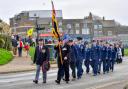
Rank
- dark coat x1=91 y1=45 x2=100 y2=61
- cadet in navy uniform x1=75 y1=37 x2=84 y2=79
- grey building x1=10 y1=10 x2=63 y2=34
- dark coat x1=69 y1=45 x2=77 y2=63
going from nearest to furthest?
1. dark coat x1=69 y1=45 x2=77 y2=63
2. cadet in navy uniform x1=75 y1=37 x2=84 y2=79
3. dark coat x1=91 y1=45 x2=100 y2=61
4. grey building x1=10 y1=10 x2=63 y2=34

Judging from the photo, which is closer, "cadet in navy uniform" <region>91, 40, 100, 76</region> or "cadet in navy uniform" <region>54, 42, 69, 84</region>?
"cadet in navy uniform" <region>54, 42, 69, 84</region>

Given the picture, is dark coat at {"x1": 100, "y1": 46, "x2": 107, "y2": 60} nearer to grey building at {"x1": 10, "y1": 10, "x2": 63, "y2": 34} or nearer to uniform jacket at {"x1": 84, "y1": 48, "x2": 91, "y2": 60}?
uniform jacket at {"x1": 84, "y1": 48, "x2": 91, "y2": 60}

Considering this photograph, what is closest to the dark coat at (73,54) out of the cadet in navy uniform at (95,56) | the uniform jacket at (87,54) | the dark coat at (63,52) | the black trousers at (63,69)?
the dark coat at (63,52)

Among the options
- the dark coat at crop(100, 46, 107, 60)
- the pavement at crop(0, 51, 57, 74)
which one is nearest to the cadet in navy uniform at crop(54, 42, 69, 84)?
the dark coat at crop(100, 46, 107, 60)

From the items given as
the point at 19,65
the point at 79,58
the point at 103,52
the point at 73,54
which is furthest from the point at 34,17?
the point at 73,54

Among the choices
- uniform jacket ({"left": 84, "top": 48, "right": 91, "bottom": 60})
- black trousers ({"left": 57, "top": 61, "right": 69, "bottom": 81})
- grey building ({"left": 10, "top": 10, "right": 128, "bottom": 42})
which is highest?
grey building ({"left": 10, "top": 10, "right": 128, "bottom": 42})

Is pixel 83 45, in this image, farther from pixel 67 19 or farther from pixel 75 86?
pixel 67 19

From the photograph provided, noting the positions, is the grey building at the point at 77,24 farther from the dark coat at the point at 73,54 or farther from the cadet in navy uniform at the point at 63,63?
the cadet in navy uniform at the point at 63,63

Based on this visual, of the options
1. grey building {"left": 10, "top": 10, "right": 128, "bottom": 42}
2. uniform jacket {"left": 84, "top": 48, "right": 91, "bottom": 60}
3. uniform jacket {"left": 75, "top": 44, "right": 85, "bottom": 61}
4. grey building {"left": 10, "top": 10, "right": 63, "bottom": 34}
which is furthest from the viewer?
grey building {"left": 10, "top": 10, "right": 128, "bottom": 42}

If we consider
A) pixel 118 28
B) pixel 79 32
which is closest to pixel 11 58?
pixel 79 32

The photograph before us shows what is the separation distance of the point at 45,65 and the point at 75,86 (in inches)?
66.3

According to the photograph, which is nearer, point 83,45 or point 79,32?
point 83,45

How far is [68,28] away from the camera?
480ft

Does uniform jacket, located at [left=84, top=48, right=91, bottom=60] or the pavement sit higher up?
uniform jacket, located at [left=84, top=48, right=91, bottom=60]
